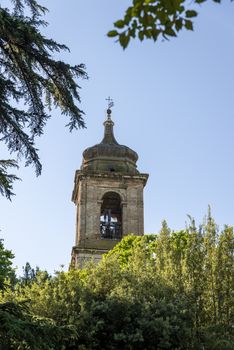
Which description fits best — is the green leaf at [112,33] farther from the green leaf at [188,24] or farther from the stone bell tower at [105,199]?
A: the stone bell tower at [105,199]

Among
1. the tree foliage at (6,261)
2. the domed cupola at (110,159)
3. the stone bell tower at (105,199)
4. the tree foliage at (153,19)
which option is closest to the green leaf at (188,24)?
the tree foliage at (153,19)

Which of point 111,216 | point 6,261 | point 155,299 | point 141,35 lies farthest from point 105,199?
point 141,35

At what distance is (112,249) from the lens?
32.0 meters

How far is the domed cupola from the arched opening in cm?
162

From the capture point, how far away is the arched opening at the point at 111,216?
34344 mm

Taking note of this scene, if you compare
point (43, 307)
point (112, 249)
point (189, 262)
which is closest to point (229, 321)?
point (189, 262)

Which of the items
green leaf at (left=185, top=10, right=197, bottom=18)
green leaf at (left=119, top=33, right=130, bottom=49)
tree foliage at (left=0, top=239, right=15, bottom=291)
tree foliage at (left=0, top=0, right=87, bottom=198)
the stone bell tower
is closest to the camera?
green leaf at (left=185, top=10, right=197, bottom=18)

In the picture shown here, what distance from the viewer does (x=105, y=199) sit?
36344mm

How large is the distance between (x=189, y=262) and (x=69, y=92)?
7225 millimetres

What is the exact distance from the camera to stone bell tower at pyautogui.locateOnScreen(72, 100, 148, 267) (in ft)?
109

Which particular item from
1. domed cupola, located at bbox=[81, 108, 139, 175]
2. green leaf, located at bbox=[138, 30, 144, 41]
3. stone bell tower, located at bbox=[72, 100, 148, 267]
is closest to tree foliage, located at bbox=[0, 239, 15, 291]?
stone bell tower, located at bbox=[72, 100, 148, 267]

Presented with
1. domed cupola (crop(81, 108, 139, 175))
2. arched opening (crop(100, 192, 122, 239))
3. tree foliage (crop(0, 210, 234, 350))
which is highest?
domed cupola (crop(81, 108, 139, 175))

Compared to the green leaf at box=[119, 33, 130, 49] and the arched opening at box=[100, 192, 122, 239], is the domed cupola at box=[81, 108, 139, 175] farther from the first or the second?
the green leaf at box=[119, 33, 130, 49]

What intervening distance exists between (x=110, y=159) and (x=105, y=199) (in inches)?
112
